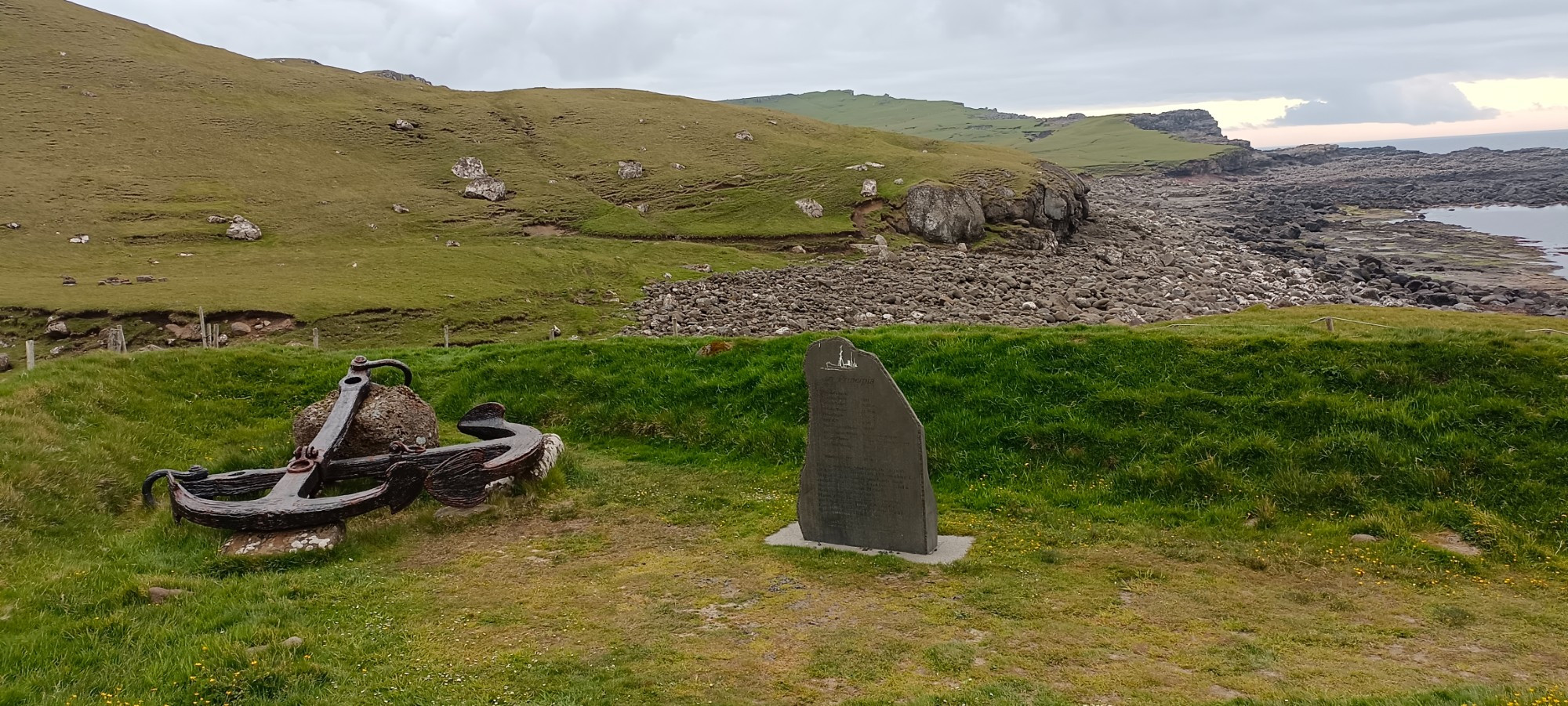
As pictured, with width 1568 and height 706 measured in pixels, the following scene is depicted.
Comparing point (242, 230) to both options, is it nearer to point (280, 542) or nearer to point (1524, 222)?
point (280, 542)

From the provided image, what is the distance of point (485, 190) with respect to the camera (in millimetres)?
70812

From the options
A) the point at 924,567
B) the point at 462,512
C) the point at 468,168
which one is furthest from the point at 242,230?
the point at 924,567

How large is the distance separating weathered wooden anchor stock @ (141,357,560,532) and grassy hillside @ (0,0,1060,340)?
30635 mm

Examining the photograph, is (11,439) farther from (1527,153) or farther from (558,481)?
(1527,153)

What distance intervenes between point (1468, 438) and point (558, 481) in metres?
12.2

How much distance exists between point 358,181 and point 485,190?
9301 mm

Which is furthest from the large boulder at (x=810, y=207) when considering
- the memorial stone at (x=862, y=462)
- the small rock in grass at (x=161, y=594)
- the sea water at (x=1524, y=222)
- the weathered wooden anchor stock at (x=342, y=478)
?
the small rock in grass at (x=161, y=594)

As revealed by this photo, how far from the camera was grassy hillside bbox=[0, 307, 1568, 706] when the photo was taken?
23.1ft

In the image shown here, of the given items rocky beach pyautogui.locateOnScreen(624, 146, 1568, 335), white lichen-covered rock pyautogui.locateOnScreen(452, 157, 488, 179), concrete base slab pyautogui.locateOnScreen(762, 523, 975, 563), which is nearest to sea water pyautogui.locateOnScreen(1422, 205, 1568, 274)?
rocky beach pyautogui.locateOnScreen(624, 146, 1568, 335)

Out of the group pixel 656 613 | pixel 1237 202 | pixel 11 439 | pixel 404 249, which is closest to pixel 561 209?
pixel 404 249

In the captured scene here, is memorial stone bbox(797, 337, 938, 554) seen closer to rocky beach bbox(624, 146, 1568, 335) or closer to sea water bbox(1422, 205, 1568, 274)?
rocky beach bbox(624, 146, 1568, 335)

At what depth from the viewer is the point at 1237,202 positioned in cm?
10969

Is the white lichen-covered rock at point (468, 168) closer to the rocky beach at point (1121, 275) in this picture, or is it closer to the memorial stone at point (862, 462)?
the rocky beach at point (1121, 275)

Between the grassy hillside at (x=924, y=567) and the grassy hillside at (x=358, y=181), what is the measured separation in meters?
28.5
